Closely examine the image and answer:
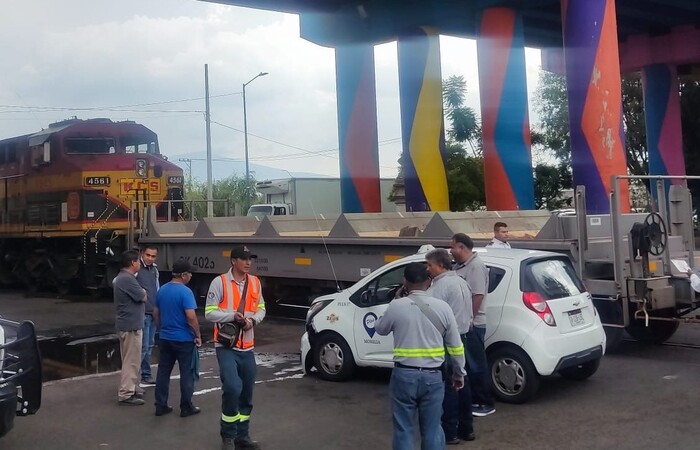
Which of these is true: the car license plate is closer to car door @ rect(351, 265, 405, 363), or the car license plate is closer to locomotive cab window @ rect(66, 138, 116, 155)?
car door @ rect(351, 265, 405, 363)

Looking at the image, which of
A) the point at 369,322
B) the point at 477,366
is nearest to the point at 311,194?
the point at 369,322

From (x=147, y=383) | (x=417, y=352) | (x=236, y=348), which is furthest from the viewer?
(x=147, y=383)

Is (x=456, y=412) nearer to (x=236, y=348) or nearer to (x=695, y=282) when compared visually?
(x=236, y=348)

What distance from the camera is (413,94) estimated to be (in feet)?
68.6

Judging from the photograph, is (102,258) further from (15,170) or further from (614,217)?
(614,217)

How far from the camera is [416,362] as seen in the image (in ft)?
15.4

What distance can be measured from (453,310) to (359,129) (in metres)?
16.5

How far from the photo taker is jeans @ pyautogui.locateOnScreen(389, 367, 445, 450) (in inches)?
184

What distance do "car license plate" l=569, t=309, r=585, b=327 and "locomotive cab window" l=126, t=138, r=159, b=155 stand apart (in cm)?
1469

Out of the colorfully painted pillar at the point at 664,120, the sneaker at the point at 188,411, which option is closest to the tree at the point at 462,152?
the colorfully painted pillar at the point at 664,120

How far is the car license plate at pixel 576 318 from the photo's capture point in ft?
24.2

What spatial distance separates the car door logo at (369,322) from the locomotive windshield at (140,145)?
13.1 meters

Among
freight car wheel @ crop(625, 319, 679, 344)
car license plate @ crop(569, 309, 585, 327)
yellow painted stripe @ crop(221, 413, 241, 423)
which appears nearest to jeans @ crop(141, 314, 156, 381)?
yellow painted stripe @ crop(221, 413, 241, 423)

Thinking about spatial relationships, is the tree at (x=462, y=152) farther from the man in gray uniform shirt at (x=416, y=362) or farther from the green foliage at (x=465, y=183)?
the man in gray uniform shirt at (x=416, y=362)
